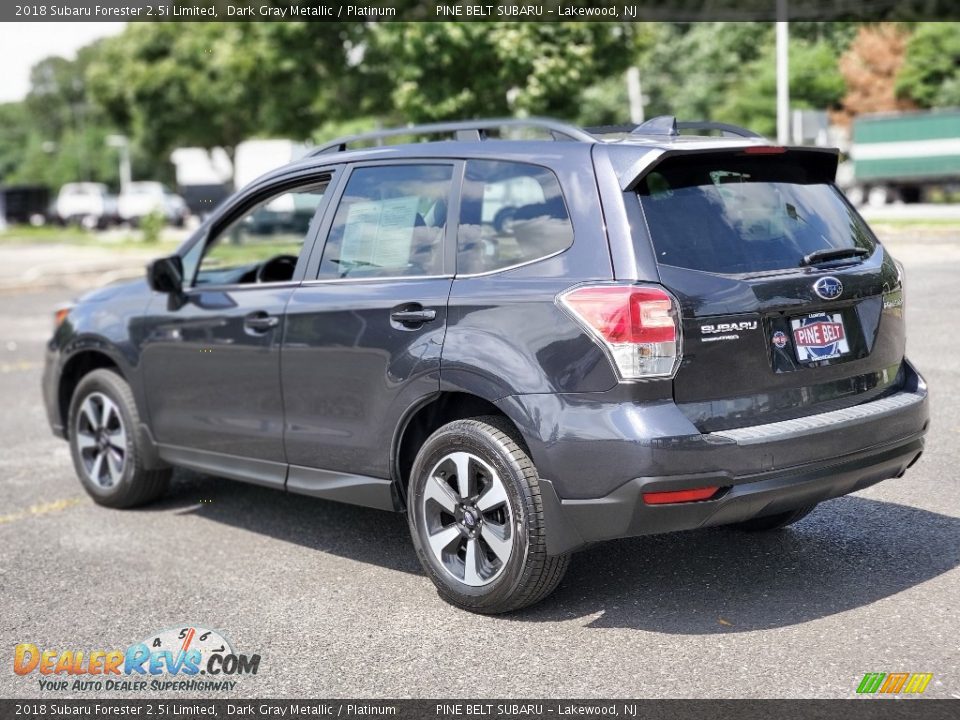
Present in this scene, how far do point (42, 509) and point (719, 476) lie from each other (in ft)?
13.6

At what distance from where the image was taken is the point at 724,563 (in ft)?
17.2

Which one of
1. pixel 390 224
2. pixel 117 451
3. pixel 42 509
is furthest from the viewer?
pixel 42 509

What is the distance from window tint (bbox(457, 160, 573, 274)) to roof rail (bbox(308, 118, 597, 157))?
168 millimetres

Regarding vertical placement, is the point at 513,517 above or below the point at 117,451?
above

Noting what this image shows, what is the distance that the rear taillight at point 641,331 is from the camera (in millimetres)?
4234

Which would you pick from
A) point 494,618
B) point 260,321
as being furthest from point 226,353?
point 494,618

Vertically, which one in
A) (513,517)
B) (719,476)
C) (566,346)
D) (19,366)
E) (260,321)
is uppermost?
(566,346)

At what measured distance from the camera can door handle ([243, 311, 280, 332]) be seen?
5.56m

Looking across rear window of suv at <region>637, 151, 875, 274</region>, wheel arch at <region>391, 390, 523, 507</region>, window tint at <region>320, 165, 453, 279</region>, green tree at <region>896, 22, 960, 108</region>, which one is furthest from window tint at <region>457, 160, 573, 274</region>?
green tree at <region>896, 22, 960, 108</region>

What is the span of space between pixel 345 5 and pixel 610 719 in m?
24.6

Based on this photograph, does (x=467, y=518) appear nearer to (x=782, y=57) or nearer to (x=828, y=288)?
(x=828, y=288)

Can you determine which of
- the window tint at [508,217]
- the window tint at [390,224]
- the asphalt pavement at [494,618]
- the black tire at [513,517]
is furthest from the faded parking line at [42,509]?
the window tint at [508,217]

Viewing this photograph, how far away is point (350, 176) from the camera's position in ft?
17.9

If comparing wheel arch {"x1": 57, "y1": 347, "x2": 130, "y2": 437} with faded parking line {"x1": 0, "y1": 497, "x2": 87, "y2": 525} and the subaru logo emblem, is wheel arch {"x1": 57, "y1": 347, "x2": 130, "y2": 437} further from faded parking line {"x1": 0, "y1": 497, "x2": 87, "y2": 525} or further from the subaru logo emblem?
the subaru logo emblem
